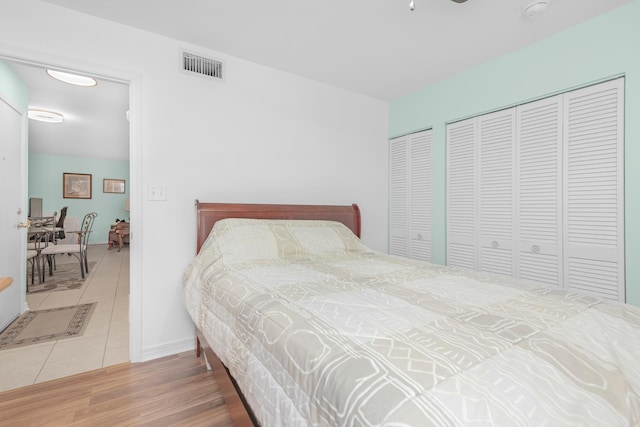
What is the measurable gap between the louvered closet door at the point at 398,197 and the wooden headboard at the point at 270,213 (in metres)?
0.61

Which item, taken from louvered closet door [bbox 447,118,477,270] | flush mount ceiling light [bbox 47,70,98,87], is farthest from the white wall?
louvered closet door [bbox 447,118,477,270]

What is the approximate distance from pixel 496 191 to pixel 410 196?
88cm

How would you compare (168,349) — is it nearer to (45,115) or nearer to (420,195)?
(420,195)

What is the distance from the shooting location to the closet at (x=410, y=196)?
3.07 metres

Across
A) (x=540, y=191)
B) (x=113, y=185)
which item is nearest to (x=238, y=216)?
(x=540, y=191)

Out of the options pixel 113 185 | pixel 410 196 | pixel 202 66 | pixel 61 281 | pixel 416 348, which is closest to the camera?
pixel 416 348

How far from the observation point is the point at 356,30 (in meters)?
2.09

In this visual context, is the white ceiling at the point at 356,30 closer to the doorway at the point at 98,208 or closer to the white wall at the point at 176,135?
the white wall at the point at 176,135

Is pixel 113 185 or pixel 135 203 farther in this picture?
pixel 113 185

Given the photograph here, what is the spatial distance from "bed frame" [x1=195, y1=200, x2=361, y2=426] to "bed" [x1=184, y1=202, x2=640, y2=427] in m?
0.04

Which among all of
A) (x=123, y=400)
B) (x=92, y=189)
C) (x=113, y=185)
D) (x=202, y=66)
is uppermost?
(x=202, y=66)

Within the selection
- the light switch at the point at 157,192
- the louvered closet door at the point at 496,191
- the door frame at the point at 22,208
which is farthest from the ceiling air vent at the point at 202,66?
the louvered closet door at the point at 496,191

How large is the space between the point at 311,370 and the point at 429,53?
255cm

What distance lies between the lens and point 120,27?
2.02m
